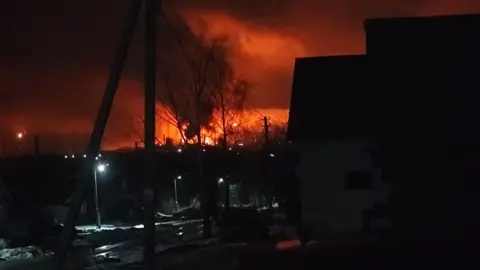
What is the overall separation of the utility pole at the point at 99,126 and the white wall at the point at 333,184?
18.3 meters

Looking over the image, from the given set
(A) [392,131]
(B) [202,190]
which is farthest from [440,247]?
(B) [202,190]

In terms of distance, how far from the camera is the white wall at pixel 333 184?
36.4 metres

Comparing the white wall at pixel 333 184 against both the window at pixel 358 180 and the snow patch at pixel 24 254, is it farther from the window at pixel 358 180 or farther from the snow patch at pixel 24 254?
the snow patch at pixel 24 254

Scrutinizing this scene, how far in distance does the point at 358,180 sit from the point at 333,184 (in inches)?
42.5

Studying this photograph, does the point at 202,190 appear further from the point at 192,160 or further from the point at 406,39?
the point at 406,39

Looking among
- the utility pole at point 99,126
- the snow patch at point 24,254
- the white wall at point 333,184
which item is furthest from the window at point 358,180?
the utility pole at point 99,126

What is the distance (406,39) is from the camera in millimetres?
28984

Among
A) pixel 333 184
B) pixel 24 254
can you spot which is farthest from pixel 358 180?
pixel 24 254

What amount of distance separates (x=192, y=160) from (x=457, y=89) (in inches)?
1091

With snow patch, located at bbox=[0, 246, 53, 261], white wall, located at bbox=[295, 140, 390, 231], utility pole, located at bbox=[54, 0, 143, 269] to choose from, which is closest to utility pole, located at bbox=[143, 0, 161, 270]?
utility pole, located at bbox=[54, 0, 143, 269]

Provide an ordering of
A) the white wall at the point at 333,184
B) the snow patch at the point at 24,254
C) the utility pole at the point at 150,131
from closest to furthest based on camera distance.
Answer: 1. the utility pole at the point at 150,131
2. the snow patch at the point at 24,254
3. the white wall at the point at 333,184

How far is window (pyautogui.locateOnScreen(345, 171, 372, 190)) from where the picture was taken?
3653 centimetres

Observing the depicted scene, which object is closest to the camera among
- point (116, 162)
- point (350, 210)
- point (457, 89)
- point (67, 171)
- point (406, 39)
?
point (457, 89)

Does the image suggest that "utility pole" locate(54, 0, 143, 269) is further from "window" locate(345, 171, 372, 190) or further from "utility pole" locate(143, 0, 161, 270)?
"window" locate(345, 171, 372, 190)
